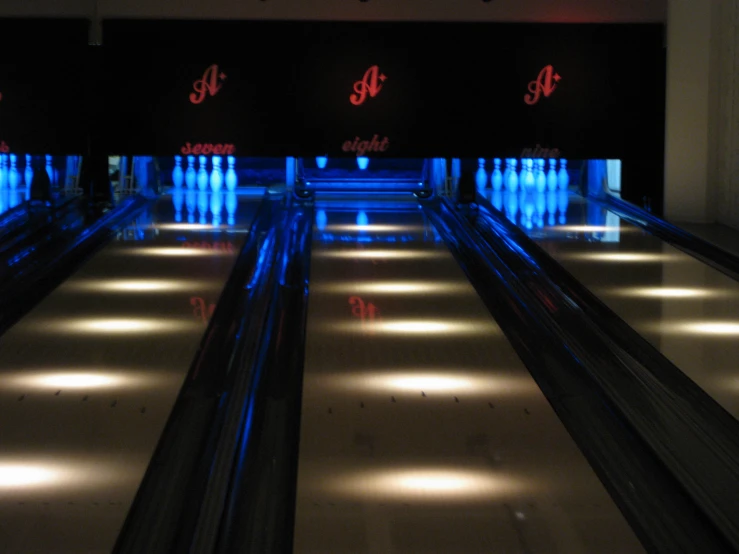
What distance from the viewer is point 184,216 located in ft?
25.9

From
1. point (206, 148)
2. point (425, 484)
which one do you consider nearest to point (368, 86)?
point (206, 148)

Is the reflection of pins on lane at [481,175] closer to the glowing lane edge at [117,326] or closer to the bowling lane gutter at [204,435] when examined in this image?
the bowling lane gutter at [204,435]

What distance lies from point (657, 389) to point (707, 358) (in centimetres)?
49

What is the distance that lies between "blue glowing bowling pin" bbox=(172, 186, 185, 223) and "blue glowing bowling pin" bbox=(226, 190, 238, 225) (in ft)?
1.08

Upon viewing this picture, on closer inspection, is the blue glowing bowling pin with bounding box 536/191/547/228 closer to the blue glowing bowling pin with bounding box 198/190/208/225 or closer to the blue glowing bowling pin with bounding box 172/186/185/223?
the blue glowing bowling pin with bounding box 198/190/208/225

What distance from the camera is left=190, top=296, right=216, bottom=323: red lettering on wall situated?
5.00 meters

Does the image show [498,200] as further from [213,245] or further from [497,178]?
[213,245]

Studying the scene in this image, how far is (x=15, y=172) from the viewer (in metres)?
9.03

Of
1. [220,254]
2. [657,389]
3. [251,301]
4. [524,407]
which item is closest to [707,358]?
[657,389]

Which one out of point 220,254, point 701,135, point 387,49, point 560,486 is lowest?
point 560,486

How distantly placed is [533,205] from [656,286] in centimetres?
282

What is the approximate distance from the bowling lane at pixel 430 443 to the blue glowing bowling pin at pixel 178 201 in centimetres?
248

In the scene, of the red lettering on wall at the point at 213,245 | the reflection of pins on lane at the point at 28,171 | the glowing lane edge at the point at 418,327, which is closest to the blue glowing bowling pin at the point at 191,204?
the red lettering on wall at the point at 213,245

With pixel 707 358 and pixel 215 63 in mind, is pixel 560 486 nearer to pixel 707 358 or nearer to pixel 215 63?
pixel 707 358
